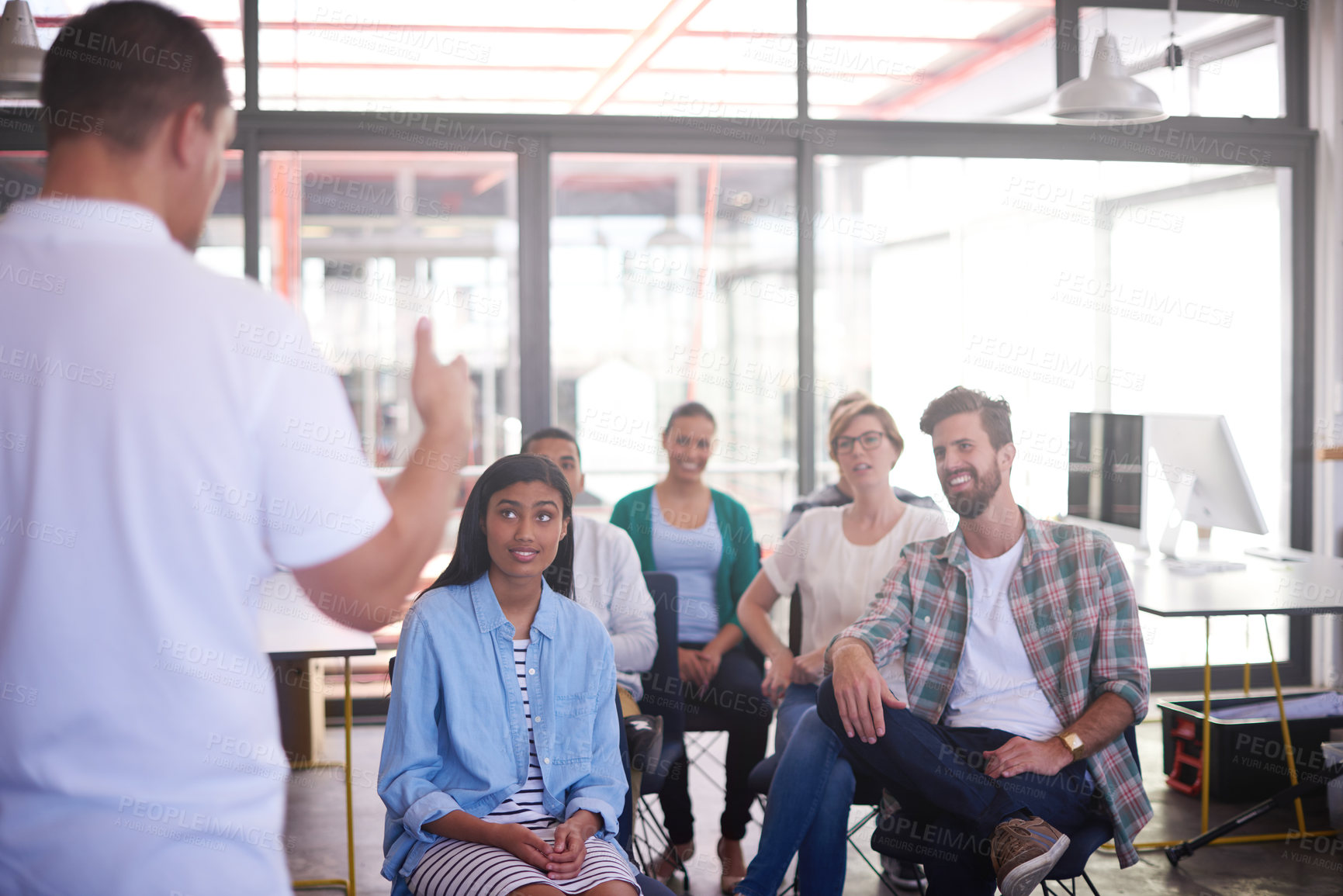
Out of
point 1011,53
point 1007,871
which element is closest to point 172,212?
point 1007,871

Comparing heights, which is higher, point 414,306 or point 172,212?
point 414,306

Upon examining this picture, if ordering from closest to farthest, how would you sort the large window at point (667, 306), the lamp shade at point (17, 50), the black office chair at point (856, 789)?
the black office chair at point (856, 789), the lamp shade at point (17, 50), the large window at point (667, 306)

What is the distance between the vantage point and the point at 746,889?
8.38ft

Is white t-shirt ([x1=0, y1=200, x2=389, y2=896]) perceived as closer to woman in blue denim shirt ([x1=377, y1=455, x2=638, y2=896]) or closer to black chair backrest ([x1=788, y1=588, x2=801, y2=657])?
woman in blue denim shirt ([x1=377, y1=455, x2=638, y2=896])

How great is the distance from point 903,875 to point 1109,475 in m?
1.58

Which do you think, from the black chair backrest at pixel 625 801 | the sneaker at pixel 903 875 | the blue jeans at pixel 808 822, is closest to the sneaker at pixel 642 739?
the black chair backrest at pixel 625 801

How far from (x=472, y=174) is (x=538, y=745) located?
3161mm

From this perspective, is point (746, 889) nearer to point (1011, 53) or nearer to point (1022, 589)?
point (1022, 589)

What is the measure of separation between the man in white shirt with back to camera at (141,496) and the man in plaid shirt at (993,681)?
176cm

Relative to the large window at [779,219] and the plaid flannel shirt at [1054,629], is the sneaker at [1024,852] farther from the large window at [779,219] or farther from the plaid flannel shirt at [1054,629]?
the large window at [779,219]

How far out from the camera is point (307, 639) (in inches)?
115

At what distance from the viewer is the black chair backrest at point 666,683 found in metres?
3.16

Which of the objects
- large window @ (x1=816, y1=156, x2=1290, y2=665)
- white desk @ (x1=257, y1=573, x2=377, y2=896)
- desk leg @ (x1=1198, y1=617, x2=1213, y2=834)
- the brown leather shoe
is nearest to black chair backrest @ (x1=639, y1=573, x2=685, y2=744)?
the brown leather shoe

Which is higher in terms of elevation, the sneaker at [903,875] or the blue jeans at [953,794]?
the blue jeans at [953,794]
